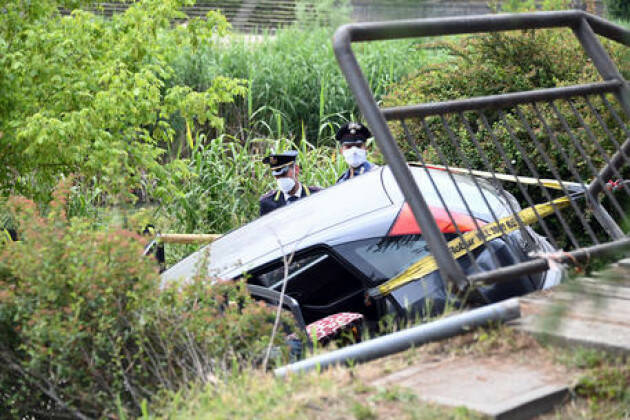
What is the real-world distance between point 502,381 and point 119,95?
4.69 m

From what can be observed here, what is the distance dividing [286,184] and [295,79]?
18.0 ft

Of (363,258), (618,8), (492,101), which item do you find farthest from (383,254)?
(618,8)

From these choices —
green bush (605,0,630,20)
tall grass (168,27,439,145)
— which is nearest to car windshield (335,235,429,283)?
green bush (605,0,630,20)

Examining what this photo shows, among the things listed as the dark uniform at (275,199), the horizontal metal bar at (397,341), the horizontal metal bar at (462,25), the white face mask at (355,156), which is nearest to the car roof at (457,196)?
the horizontal metal bar at (462,25)

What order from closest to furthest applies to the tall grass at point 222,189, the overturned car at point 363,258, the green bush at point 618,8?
the green bush at point 618,8 → the overturned car at point 363,258 → the tall grass at point 222,189

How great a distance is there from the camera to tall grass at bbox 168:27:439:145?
1151 centimetres

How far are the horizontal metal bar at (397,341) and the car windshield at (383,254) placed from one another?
4.28 feet

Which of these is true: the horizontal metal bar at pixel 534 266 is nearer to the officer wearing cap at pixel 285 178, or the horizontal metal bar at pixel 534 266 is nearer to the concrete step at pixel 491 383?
the concrete step at pixel 491 383

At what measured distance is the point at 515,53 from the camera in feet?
21.6

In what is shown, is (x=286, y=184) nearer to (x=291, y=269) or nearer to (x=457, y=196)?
(x=457, y=196)

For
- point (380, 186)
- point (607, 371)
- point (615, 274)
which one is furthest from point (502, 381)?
point (380, 186)

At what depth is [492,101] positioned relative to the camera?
2627 mm

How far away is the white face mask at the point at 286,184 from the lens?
668 cm

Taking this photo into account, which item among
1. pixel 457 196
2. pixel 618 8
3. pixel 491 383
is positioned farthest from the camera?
pixel 457 196
